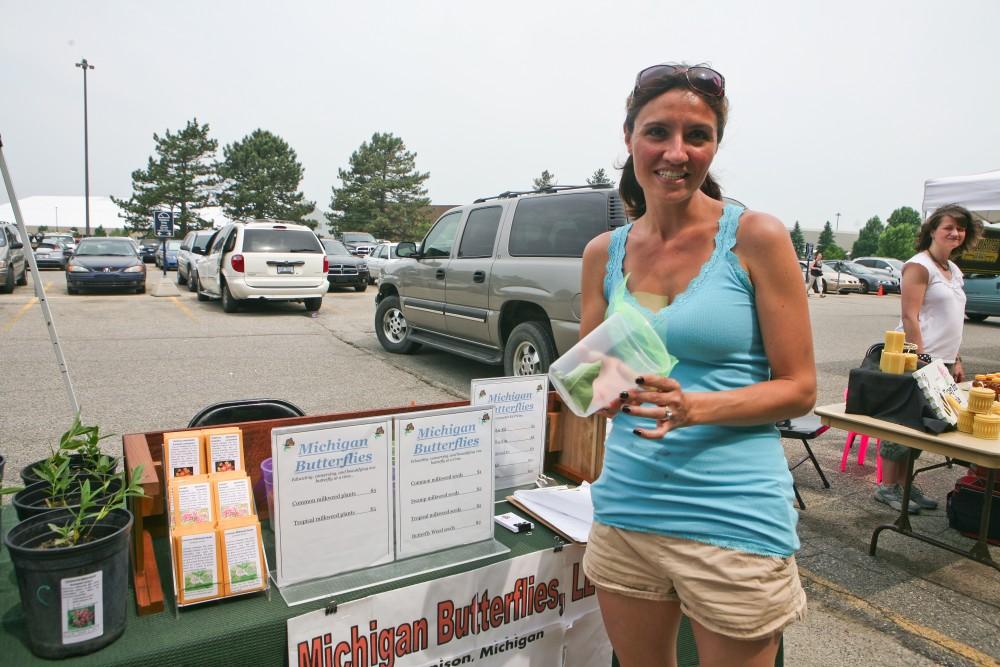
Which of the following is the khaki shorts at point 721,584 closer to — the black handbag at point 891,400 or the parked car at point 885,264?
the black handbag at point 891,400

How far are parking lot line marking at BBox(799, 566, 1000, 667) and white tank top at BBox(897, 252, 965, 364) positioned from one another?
5.78 feet

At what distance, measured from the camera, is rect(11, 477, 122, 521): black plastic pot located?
5.28 ft

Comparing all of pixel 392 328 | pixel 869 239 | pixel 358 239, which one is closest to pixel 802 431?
pixel 392 328

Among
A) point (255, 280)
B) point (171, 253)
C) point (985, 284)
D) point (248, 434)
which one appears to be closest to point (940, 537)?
point (248, 434)

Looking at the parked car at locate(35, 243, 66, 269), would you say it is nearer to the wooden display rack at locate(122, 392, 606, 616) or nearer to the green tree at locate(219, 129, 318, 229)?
the green tree at locate(219, 129, 318, 229)

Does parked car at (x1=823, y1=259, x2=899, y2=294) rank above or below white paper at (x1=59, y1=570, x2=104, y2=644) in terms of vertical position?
above

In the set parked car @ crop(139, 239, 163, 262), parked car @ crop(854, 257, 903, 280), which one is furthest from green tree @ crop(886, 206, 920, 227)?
parked car @ crop(139, 239, 163, 262)

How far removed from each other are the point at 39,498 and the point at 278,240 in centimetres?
1183

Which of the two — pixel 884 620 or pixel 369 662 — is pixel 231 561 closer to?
pixel 369 662

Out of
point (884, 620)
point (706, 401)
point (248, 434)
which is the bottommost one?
point (884, 620)

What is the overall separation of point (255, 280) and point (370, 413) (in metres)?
11.2

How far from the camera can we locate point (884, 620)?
2.96m

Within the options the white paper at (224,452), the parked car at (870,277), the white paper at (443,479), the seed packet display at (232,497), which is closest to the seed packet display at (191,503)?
the seed packet display at (232,497)

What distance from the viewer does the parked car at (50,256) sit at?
24.8 meters
